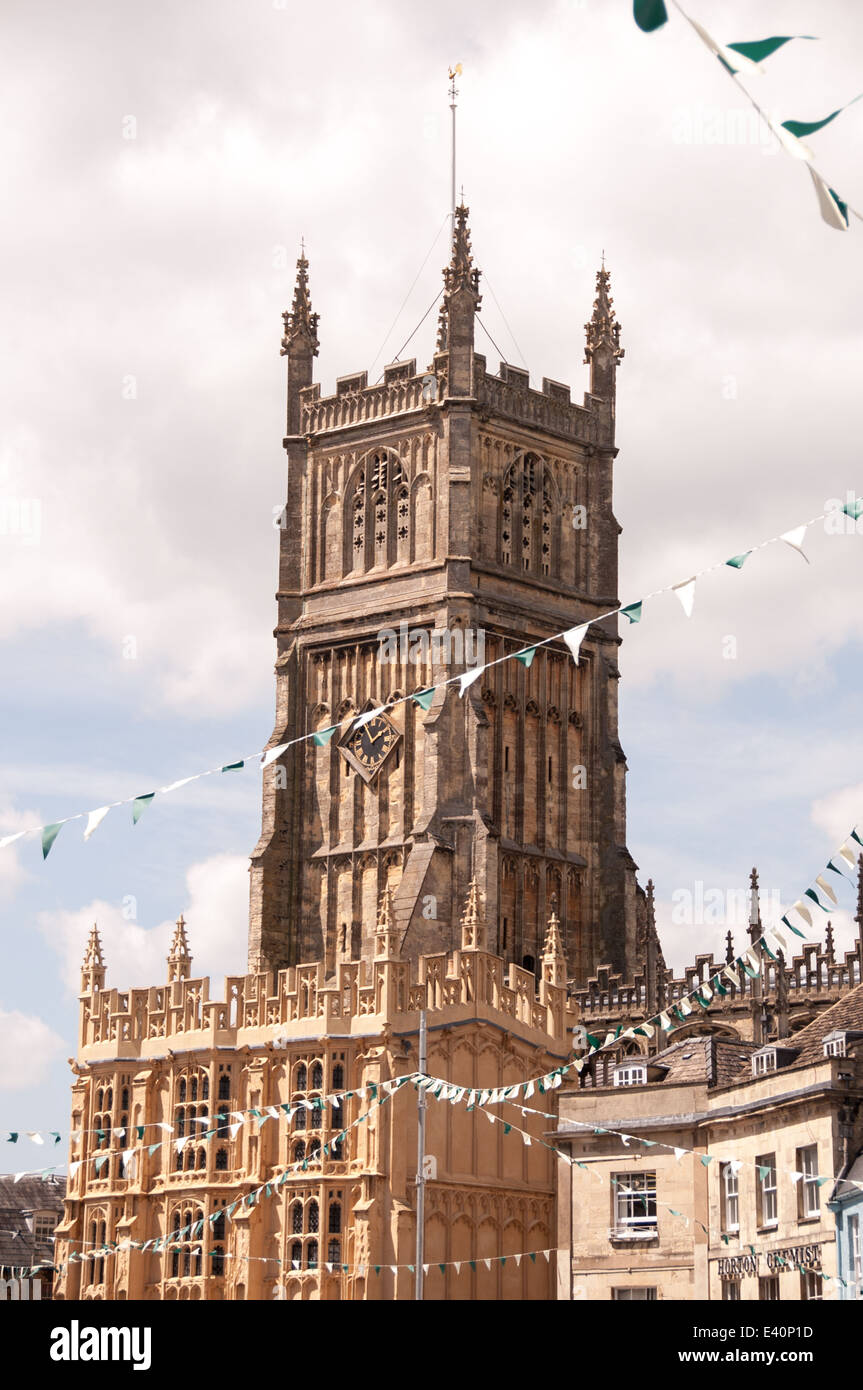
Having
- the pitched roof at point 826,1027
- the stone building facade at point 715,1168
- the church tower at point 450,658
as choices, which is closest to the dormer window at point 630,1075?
the stone building facade at point 715,1168

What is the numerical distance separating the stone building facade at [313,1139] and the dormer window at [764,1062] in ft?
21.4

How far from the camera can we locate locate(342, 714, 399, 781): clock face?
3063 inches

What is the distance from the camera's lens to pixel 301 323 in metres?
84.9

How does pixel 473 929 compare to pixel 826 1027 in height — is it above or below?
above

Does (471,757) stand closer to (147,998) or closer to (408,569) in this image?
(408,569)

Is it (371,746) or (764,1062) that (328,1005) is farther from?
(371,746)

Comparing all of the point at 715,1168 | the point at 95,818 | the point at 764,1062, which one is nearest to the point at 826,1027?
the point at 764,1062

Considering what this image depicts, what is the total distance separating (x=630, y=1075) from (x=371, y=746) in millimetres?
29331

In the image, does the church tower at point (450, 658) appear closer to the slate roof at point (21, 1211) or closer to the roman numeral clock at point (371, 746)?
the roman numeral clock at point (371, 746)

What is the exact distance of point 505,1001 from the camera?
52.1m

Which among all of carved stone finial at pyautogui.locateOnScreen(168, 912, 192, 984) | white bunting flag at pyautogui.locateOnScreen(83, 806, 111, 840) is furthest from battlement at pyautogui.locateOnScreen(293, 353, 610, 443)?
white bunting flag at pyautogui.locateOnScreen(83, 806, 111, 840)

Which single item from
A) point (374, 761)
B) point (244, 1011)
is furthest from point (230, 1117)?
point (374, 761)

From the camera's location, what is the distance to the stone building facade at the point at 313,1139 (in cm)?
4941
